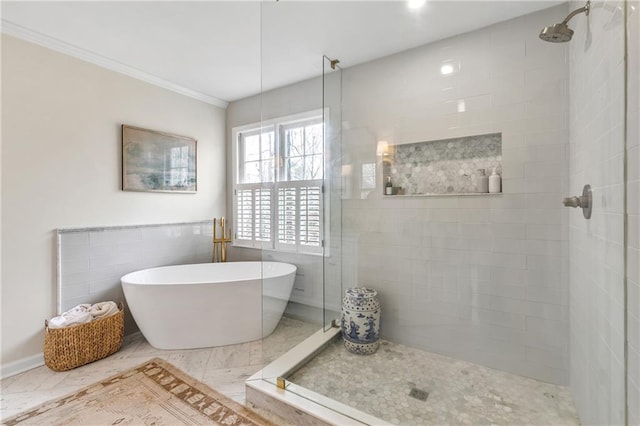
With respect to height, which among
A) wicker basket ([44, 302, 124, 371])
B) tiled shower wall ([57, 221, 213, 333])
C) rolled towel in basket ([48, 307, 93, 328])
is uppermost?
tiled shower wall ([57, 221, 213, 333])

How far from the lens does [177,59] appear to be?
259 centimetres

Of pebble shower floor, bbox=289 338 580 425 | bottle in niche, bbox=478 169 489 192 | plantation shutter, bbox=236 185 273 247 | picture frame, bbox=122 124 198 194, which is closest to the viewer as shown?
pebble shower floor, bbox=289 338 580 425

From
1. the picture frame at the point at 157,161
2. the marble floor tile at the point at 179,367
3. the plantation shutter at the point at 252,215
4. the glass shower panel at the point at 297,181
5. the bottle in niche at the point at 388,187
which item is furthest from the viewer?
the plantation shutter at the point at 252,215

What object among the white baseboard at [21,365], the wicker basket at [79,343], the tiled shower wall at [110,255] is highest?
the tiled shower wall at [110,255]

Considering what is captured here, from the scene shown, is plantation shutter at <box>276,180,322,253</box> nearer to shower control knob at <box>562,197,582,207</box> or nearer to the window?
the window

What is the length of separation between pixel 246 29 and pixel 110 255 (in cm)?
228

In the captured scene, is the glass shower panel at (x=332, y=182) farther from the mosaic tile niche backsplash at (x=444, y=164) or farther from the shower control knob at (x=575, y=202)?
the shower control knob at (x=575, y=202)

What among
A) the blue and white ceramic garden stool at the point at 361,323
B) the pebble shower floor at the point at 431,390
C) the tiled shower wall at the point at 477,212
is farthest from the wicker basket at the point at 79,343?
the tiled shower wall at the point at 477,212

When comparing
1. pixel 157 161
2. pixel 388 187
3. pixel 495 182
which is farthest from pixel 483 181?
pixel 157 161

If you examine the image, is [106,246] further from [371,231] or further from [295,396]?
[371,231]

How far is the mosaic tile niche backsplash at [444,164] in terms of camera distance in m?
1.99

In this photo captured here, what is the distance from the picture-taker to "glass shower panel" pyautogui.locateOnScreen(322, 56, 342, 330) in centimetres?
253

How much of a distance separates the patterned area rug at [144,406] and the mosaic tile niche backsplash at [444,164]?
6.10 feet

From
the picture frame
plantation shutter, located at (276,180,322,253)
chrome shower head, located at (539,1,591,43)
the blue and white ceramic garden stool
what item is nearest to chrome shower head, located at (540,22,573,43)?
chrome shower head, located at (539,1,591,43)
